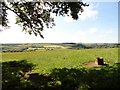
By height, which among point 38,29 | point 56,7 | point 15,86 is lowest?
point 15,86

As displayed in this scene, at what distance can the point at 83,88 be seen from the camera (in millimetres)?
16391

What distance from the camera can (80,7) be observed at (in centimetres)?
2759

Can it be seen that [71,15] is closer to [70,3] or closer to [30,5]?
[70,3]

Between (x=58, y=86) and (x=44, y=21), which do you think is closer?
(x=58, y=86)

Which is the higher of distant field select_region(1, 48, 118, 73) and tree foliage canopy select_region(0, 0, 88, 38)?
tree foliage canopy select_region(0, 0, 88, 38)

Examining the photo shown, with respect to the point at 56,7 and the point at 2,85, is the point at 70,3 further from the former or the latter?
the point at 2,85

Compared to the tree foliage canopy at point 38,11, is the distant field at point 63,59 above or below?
below

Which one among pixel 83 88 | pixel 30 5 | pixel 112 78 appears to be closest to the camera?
pixel 83 88

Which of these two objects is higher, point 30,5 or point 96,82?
point 30,5

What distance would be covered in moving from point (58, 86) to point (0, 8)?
53.3 feet

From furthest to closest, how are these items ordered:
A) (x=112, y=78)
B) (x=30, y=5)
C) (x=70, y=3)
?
(x=30, y=5), (x=70, y=3), (x=112, y=78)

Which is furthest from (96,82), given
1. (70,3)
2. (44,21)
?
(44,21)

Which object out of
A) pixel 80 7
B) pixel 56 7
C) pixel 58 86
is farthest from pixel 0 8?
pixel 58 86

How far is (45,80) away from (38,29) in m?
12.9
